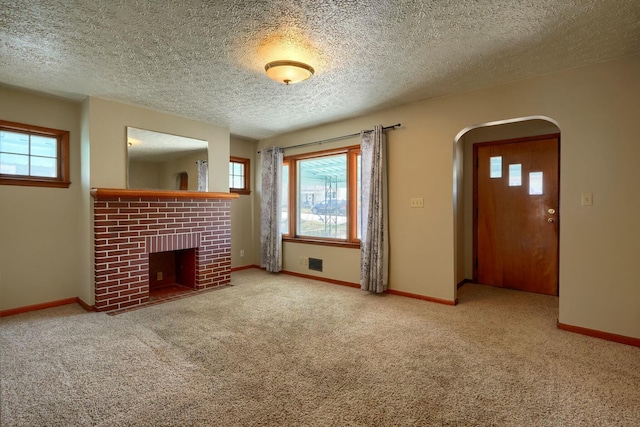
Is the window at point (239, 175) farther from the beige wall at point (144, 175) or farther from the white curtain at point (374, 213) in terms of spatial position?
the white curtain at point (374, 213)

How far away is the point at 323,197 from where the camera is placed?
187 inches

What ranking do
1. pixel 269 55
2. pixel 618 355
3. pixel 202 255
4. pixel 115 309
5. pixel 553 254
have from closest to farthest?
pixel 618 355 < pixel 269 55 < pixel 115 309 < pixel 553 254 < pixel 202 255

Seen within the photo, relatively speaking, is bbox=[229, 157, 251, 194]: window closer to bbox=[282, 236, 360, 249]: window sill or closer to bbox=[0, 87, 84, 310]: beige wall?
bbox=[282, 236, 360, 249]: window sill

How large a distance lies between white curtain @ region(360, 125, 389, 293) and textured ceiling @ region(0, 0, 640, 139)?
2.23ft

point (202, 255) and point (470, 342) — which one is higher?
point (202, 255)

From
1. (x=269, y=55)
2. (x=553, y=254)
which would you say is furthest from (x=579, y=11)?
(x=553, y=254)

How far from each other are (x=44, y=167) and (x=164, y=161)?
3.93 feet

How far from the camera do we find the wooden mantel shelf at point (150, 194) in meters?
3.18

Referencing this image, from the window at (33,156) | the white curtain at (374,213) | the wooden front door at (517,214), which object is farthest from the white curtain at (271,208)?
the wooden front door at (517,214)

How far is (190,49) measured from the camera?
2.37m

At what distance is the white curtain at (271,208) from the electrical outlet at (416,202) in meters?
2.15

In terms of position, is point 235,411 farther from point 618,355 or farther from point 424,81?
point 424,81

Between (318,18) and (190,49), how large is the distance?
1075mm

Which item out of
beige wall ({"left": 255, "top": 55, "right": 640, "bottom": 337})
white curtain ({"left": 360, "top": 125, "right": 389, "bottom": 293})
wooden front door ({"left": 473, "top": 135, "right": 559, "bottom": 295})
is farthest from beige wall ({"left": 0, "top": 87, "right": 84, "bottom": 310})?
wooden front door ({"left": 473, "top": 135, "right": 559, "bottom": 295})
